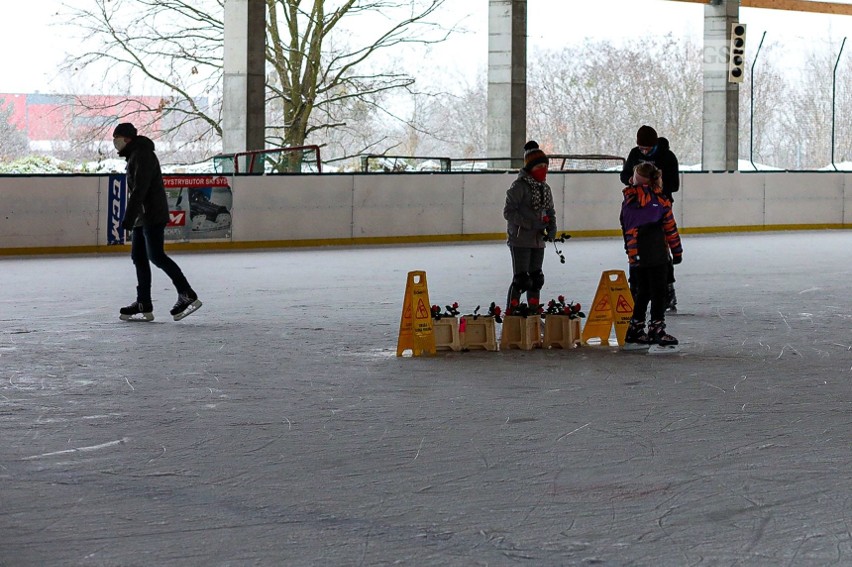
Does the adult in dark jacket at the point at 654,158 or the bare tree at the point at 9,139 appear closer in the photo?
the adult in dark jacket at the point at 654,158

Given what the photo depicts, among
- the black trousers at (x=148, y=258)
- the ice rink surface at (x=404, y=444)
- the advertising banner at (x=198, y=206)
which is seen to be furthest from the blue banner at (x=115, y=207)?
the black trousers at (x=148, y=258)

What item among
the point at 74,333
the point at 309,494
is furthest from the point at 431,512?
the point at 74,333

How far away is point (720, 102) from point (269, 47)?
10747 mm

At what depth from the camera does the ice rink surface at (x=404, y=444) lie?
13.3ft

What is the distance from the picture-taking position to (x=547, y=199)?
9.83 m

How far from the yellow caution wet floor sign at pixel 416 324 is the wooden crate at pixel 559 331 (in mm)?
837

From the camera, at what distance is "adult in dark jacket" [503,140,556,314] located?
9.68 meters

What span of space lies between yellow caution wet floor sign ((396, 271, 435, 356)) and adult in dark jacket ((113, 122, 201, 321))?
8.45 feet

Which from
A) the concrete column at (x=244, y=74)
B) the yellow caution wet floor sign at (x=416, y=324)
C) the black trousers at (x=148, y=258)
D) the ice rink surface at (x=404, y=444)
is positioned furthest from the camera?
the concrete column at (x=244, y=74)

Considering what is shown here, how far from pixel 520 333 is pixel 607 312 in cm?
74

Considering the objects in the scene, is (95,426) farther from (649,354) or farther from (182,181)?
(182,181)

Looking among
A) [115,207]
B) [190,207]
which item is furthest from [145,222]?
[190,207]

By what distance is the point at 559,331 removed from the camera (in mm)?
8734

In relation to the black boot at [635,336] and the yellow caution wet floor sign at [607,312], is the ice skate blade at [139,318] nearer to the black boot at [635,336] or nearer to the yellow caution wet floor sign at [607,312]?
the yellow caution wet floor sign at [607,312]
